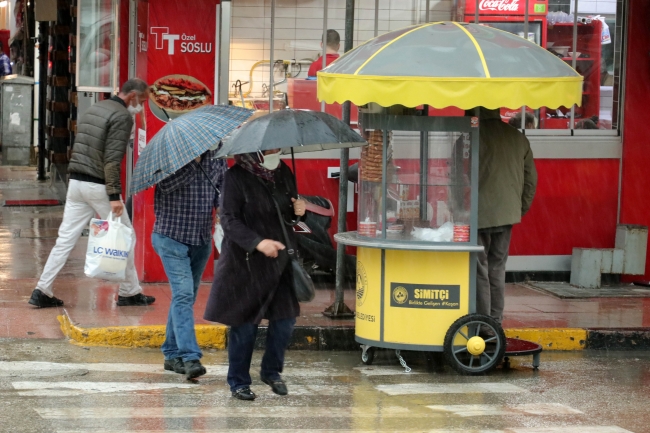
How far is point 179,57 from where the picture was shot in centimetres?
1020

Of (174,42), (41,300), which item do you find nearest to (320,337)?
(41,300)

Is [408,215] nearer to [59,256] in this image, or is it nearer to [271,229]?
[271,229]

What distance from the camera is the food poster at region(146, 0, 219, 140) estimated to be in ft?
33.2

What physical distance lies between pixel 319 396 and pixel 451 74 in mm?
2355

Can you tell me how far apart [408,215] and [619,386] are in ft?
6.40

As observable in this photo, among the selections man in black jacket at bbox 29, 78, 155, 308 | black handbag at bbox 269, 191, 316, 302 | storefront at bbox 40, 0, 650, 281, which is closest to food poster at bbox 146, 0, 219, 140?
storefront at bbox 40, 0, 650, 281

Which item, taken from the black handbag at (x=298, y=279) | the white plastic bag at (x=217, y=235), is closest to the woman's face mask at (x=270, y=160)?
the black handbag at (x=298, y=279)

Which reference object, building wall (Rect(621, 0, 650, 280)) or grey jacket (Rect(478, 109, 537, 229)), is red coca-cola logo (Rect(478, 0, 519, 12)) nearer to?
building wall (Rect(621, 0, 650, 280))

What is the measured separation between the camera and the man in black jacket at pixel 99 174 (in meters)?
9.09

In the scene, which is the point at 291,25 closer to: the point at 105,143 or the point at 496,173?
the point at 105,143

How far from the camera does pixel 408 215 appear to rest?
809 cm

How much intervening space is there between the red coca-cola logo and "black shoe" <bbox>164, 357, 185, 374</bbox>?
537 cm

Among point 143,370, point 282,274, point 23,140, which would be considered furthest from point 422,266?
point 23,140

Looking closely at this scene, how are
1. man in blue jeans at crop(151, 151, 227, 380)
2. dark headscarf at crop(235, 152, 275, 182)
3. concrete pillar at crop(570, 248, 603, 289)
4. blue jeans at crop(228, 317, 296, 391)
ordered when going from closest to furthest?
dark headscarf at crop(235, 152, 275, 182), blue jeans at crop(228, 317, 296, 391), man in blue jeans at crop(151, 151, 227, 380), concrete pillar at crop(570, 248, 603, 289)
